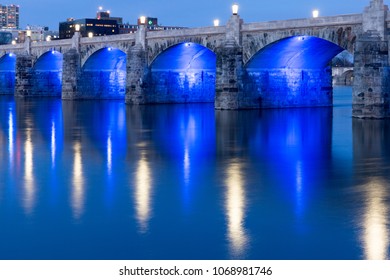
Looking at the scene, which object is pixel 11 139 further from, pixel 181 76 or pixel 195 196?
pixel 181 76

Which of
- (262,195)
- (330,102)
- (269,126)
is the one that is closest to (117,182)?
(262,195)

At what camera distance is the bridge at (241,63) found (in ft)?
121

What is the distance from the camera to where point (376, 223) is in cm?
1244

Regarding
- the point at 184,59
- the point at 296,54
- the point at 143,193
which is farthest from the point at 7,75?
the point at 143,193

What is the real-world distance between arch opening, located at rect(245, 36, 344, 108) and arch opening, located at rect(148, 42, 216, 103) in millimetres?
9150

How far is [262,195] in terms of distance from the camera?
1517 cm

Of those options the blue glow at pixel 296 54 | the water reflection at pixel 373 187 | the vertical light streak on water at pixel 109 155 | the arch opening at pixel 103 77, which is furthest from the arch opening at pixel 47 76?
the water reflection at pixel 373 187

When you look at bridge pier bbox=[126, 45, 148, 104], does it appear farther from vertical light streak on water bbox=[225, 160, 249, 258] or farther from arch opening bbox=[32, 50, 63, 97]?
vertical light streak on water bbox=[225, 160, 249, 258]

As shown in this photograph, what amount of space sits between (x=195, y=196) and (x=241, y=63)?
33405mm

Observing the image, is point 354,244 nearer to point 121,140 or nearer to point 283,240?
point 283,240

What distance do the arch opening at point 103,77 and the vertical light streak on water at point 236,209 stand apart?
169ft

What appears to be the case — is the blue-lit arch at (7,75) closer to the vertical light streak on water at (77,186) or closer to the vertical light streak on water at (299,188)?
the vertical light streak on water at (77,186)

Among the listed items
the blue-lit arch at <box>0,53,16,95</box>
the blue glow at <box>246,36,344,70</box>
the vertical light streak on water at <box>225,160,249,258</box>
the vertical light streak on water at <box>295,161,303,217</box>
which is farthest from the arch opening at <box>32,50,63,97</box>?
the vertical light streak on water at <box>225,160,249,258</box>

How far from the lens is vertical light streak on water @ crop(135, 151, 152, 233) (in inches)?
502
